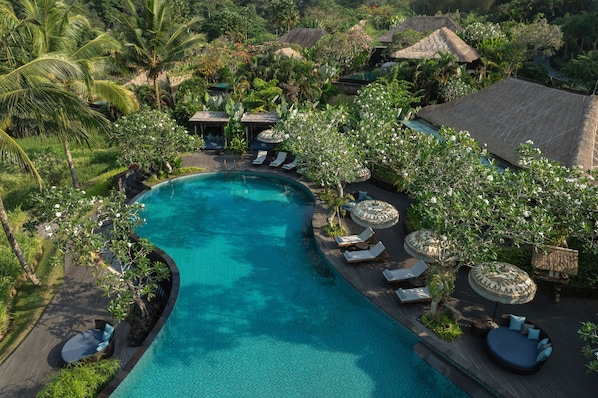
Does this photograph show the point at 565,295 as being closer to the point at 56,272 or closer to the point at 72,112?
the point at 72,112

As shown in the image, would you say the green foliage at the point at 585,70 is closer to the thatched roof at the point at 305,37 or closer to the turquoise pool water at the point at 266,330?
the thatched roof at the point at 305,37

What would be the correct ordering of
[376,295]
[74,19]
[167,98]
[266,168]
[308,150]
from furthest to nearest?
[167,98], [266,168], [74,19], [308,150], [376,295]

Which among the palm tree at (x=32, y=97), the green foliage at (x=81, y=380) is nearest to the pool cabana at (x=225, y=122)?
the palm tree at (x=32, y=97)

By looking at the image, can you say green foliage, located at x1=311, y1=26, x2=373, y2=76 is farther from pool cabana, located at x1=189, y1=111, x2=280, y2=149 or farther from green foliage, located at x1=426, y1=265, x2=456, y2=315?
green foliage, located at x1=426, y1=265, x2=456, y2=315

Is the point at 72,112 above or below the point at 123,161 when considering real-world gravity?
above

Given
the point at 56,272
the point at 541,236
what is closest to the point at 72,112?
the point at 56,272

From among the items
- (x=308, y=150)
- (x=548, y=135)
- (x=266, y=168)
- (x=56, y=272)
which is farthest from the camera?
(x=266, y=168)

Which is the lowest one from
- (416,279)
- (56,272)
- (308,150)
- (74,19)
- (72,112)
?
(56,272)
